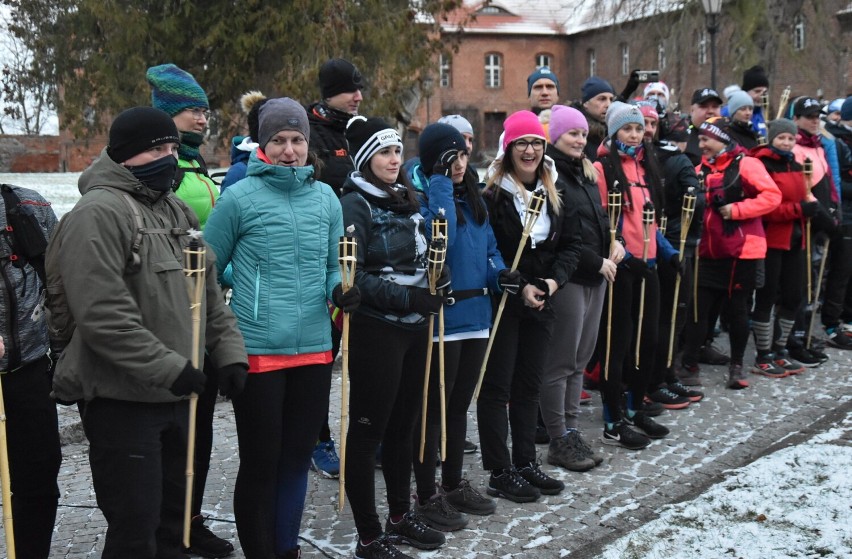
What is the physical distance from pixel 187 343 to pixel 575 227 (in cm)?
278

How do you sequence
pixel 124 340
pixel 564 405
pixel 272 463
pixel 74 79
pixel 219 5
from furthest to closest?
1. pixel 74 79
2. pixel 219 5
3. pixel 564 405
4. pixel 272 463
5. pixel 124 340

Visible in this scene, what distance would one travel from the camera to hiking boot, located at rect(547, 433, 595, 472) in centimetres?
591

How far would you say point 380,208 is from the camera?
14.9 feet

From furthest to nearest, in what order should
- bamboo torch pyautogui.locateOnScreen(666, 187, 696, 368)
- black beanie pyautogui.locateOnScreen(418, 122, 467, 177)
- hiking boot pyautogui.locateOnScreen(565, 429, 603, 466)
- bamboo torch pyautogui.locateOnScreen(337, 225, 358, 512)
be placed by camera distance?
1. bamboo torch pyautogui.locateOnScreen(666, 187, 696, 368)
2. hiking boot pyautogui.locateOnScreen(565, 429, 603, 466)
3. black beanie pyautogui.locateOnScreen(418, 122, 467, 177)
4. bamboo torch pyautogui.locateOnScreen(337, 225, 358, 512)

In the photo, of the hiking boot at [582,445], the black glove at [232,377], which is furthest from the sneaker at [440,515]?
the black glove at [232,377]

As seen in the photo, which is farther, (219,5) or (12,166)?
(12,166)

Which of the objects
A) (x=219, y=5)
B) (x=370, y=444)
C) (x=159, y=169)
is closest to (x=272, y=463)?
(x=370, y=444)

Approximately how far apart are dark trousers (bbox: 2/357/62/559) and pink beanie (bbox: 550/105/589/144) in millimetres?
3238

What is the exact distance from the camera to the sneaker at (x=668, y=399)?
736 centimetres

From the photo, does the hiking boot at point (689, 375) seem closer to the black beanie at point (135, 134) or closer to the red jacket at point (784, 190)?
the red jacket at point (784, 190)

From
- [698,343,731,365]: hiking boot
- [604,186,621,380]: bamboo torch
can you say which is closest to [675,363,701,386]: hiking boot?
[698,343,731,365]: hiking boot

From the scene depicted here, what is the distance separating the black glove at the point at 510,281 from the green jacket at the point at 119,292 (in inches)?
77.4

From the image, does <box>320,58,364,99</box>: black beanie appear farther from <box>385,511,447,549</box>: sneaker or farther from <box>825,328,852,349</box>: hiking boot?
<box>825,328,852,349</box>: hiking boot

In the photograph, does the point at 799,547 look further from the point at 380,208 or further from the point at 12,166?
the point at 12,166
